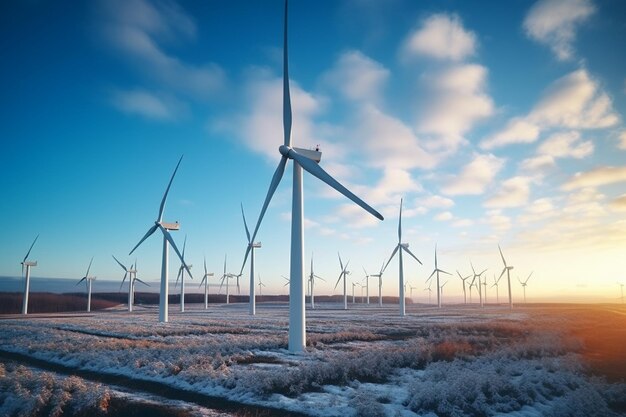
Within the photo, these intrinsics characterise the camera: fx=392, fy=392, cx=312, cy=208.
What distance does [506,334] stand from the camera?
4253cm

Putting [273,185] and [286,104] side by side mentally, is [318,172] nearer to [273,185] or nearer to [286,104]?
[273,185]

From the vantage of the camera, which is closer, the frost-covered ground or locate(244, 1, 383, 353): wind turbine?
the frost-covered ground

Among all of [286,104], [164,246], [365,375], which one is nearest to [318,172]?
[286,104]

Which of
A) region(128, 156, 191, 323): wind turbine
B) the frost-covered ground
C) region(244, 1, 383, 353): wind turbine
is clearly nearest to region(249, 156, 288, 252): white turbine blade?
region(244, 1, 383, 353): wind turbine

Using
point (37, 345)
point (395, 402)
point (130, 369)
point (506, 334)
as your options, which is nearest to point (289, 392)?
point (395, 402)

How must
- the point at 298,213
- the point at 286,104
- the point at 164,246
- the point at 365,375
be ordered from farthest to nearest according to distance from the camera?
the point at 164,246, the point at 286,104, the point at 298,213, the point at 365,375

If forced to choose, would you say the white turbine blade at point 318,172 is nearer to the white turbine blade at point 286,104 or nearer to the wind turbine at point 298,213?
the wind turbine at point 298,213

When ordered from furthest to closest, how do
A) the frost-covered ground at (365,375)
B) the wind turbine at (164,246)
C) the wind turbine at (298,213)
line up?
the wind turbine at (164,246), the wind turbine at (298,213), the frost-covered ground at (365,375)

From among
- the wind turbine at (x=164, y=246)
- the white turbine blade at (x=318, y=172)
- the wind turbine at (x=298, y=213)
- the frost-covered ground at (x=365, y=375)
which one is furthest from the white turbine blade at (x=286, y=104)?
the wind turbine at (x=164, y=246)

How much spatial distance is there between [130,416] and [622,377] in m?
24.0

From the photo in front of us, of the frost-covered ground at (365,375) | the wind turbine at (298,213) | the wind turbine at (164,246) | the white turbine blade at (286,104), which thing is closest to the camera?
the frost-covered ground at (365,375)

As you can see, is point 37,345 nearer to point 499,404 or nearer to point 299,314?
point 299,314

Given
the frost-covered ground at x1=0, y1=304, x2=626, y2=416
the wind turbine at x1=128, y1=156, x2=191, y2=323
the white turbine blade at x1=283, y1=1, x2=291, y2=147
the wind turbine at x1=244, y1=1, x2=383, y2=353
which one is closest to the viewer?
the frost-covered ground at x1=0, y1=304, x2=626, y2=416

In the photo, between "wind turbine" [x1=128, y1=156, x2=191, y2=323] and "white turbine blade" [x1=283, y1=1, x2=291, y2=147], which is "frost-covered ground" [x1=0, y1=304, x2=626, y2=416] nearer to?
"white turbine blade" [x1=283, y1=1, x2=291, y2=147]
